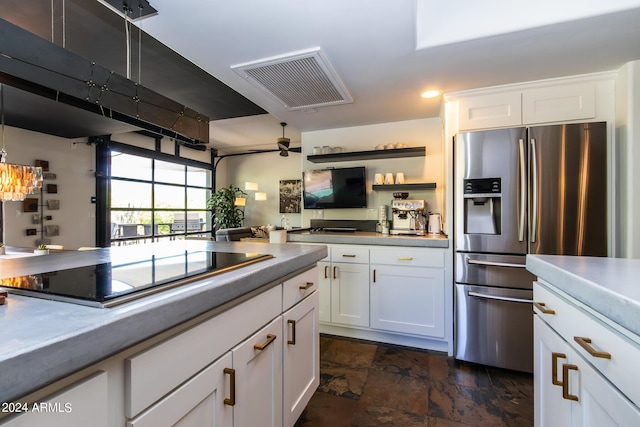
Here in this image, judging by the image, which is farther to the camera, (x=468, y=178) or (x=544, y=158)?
(x=468, y=178)

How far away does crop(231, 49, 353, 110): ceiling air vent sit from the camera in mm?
1928

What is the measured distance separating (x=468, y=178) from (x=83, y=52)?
3211mm

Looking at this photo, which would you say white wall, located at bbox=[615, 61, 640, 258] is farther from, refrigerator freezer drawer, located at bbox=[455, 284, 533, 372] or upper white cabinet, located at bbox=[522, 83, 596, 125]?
refrigerator freezer drawer, located at bbox=[455, 284, 533, 372]

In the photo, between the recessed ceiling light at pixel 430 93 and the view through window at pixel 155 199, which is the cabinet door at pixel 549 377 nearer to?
the recessed ceiling light at pixel 430 93

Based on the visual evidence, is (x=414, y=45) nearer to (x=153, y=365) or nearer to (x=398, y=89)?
(x=398, y=89)

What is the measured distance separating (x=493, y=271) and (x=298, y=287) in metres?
1.66

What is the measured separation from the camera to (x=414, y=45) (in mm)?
1806

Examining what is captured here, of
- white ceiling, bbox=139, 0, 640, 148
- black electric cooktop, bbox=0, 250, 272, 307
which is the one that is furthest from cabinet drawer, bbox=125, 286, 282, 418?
white ceiling, bbox=139, 0, 640, 148

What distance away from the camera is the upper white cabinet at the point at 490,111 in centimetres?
233

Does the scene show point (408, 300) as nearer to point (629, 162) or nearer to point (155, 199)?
point (629, 162)

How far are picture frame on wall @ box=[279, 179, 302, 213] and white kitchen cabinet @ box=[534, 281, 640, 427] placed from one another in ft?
18.8

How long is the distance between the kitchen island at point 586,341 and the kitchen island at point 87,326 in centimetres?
98

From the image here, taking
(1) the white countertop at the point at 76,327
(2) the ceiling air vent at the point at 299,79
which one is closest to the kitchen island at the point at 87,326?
(1) the white countertop at the point at 76,327

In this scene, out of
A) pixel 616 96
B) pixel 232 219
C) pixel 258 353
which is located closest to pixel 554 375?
pixel 258 353
